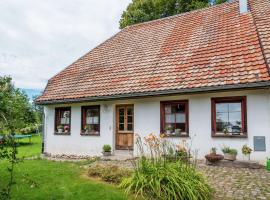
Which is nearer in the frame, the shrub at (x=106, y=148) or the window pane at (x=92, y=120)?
the shrub at (x=106, y=148)

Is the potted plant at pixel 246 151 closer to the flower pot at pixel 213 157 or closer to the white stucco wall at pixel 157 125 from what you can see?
the white stucco wall at pixel 157 125

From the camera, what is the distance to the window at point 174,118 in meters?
11.2

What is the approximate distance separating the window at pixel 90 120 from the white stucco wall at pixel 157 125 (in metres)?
0.24

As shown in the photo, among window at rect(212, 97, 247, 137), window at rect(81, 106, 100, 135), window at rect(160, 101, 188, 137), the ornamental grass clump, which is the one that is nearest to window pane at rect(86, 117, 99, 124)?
window at rect(81, 106, 100, 135)

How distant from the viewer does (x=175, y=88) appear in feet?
34.9

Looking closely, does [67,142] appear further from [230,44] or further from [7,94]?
[7,94]

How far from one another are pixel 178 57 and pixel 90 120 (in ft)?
16.4

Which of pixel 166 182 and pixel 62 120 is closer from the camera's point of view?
pixel 166 182

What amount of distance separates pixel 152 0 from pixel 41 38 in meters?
12.3

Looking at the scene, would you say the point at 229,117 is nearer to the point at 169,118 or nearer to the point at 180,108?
the point at 180,108

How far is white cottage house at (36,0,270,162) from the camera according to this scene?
9.84 metres

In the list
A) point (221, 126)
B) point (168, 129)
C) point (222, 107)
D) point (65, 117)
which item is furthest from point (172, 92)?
point (65, 117)

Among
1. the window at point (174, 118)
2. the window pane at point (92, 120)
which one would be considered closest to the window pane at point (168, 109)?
the window at point (174, 118)

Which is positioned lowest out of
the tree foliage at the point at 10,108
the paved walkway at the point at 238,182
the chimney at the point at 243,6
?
the paved walkway at the point at 238,182
